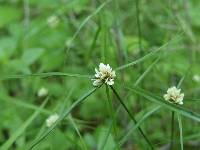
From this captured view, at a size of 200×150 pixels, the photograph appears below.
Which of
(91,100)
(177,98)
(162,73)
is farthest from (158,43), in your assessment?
(177,98)

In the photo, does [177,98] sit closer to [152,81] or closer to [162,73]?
[152,81]

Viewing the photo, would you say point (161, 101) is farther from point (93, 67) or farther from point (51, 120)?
point (93, 67)

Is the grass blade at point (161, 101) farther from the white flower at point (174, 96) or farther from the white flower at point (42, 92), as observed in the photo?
the white flower at point (42, 92)

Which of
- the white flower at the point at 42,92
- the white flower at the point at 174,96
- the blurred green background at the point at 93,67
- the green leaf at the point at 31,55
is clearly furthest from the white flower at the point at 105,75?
the green leaf at the point at 31,55

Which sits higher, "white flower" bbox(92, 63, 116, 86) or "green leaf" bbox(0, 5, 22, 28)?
"green leaf" bbox(0, 5, 22, 28)

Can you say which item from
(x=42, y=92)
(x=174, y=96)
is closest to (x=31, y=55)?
(x=42, y=92)

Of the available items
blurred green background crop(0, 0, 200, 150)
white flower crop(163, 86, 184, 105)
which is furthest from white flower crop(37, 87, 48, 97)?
white flower crop(163, 86, 184, 105)

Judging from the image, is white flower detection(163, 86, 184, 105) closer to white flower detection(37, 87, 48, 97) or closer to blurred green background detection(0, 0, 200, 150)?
blurred green background detection(0, 0, 200, 150)

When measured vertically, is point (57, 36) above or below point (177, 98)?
above
